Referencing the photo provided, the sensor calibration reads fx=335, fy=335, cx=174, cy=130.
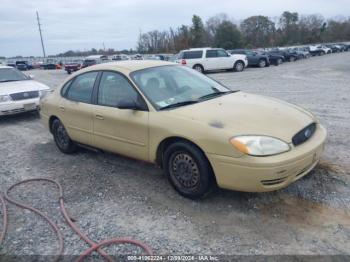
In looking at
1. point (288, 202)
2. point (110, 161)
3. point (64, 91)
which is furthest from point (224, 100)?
point (64, 91)

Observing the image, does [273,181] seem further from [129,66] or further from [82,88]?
[82,88]

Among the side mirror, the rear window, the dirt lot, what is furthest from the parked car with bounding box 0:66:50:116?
the rear window

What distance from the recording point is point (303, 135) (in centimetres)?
356

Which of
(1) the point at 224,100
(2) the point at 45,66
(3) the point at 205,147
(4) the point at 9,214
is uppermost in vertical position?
(1) the point at 224,100

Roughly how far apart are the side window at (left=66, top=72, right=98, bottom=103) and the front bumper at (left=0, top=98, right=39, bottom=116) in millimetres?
3736

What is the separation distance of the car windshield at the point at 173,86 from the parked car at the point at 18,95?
14.5 feet

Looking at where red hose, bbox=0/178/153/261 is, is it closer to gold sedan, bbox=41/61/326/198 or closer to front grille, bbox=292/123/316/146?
gold sedan, bbox=41/61/326/198

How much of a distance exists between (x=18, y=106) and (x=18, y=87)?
69 centimetres

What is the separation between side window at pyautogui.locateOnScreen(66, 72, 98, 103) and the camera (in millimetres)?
4899

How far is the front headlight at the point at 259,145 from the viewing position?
3.20 m

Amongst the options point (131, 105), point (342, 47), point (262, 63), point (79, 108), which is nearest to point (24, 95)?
point (79, 108)

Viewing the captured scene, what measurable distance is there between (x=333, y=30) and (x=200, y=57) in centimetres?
8274

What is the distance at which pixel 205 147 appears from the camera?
3420 millimetres

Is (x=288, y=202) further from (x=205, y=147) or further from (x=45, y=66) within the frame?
(x=45, y=66)
